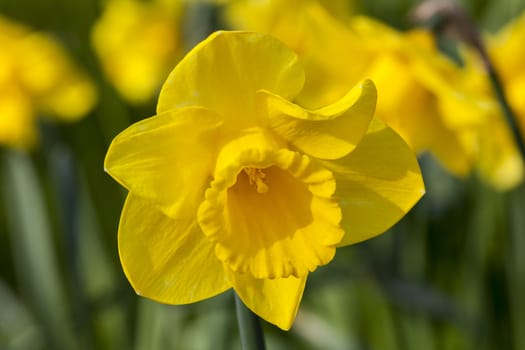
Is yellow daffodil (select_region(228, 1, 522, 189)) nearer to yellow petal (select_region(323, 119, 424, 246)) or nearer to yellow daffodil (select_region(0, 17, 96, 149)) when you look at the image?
yellow petal (select_region(323, 119, 424, 246))

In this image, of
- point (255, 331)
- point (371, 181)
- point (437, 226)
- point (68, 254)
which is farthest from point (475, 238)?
point (255, 331)

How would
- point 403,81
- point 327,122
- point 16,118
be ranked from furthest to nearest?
point 16,118, point 403,81, point 327,122

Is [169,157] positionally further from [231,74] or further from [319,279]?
[319,279]

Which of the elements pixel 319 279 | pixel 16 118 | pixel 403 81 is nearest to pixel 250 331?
pixel 403 81

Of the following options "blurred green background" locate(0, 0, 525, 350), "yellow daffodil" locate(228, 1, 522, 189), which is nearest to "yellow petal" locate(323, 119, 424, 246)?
"yellow daffodil" locate(228, 1, 522, 189)

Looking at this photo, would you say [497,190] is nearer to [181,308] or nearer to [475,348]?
[475,348]

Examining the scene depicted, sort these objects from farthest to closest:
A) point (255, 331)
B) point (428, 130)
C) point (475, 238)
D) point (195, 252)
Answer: point (475, 238) < point (428, 130) < point (195, 252) < point (255, 331)
